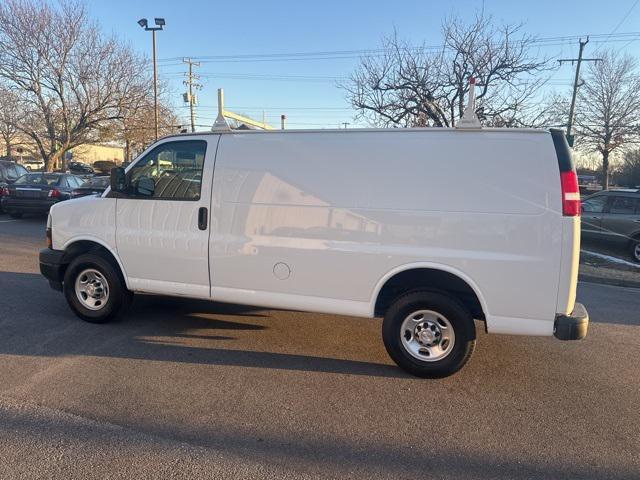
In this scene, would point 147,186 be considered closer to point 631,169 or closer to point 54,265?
point 54,265

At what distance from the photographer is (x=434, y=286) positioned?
12.9ft

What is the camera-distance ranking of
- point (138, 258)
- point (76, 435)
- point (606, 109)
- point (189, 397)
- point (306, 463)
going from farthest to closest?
point (606, 109), point (138, 258), point (189, 397), point (76, 435), point (306, 463)

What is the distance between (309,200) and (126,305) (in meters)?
2.51

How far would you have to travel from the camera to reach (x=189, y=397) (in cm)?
343

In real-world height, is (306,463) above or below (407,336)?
below

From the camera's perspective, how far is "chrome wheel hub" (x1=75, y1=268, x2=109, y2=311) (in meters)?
4.92

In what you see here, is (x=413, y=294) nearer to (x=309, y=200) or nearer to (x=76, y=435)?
(x=309, y=200)

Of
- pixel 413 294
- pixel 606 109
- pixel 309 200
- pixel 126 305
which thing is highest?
pixel 606 109

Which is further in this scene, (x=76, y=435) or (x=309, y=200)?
(x=309, y=200)

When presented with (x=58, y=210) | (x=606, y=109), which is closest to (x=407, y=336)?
(x=58, y=210)

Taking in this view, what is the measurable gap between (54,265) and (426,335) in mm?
4141

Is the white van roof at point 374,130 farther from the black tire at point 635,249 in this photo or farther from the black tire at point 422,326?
the black tire at point 635,249

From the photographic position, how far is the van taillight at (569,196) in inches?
137

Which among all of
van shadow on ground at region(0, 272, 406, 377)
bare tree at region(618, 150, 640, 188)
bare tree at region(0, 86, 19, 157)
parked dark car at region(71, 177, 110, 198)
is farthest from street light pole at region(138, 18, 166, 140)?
bare tree at region(618, 150, 640, 188)
